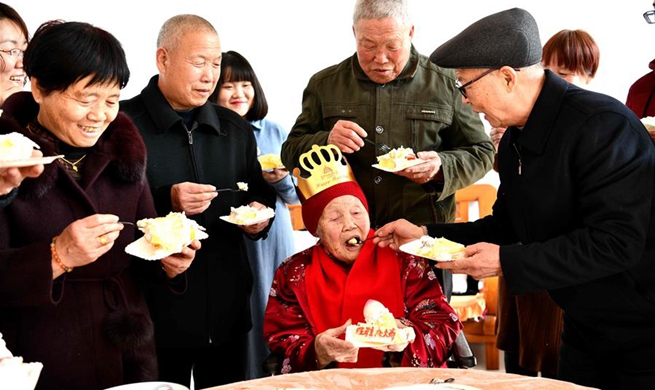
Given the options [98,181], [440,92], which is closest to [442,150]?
[440,92]

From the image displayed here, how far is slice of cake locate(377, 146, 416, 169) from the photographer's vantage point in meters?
2.82

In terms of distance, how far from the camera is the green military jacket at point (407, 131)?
3.04 meters

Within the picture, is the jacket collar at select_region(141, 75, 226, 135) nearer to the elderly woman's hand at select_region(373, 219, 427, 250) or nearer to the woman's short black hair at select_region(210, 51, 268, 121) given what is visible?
the elderly woman's hand at select_region(373, 219, 427, 250)

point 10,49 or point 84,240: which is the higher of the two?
point 10,49

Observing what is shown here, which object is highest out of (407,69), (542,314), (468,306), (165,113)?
(407,69)

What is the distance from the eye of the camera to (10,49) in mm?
3166

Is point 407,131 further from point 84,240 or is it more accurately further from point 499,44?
point 84,240

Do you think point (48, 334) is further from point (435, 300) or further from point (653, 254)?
point (653, 254)

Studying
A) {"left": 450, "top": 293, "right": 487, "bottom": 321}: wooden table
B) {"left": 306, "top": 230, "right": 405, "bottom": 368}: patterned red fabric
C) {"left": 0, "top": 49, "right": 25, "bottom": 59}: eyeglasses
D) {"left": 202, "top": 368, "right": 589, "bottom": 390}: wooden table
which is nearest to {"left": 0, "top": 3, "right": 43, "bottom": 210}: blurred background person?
{"left": 0, "top": 49, "right": 25, "bottom": 59}: eyeglasses

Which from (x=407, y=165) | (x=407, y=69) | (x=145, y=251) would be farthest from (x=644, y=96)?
(x=145, y=251)

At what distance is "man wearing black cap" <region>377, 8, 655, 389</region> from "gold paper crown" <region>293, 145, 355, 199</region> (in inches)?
27.1

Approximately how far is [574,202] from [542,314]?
4.54 ft

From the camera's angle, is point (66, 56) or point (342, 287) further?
point (342, 287)

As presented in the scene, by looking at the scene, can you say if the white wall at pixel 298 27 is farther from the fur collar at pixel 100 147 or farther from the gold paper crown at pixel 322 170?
the fur collar at pixel 100 147
